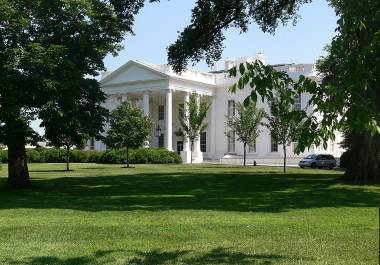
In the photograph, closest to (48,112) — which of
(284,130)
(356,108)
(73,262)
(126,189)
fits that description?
(126,189)

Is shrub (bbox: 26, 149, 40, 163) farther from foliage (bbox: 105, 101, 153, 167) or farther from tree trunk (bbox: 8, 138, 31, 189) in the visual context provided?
tree trunk (bbox: 8, 138, 31, 189)

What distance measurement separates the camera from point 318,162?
52.3 m

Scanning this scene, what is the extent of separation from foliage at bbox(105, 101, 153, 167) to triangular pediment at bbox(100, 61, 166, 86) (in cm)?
1510

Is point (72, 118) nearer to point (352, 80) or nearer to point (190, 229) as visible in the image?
point (190, 229)

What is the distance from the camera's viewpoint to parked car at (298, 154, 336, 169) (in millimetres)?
52219

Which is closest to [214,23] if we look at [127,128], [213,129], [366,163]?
[366,163]

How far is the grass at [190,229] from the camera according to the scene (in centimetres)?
780

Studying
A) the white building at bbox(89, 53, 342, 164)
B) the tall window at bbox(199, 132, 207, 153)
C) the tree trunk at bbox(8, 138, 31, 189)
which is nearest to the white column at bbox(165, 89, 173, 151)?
the white building at bbox(89, 53, 342, 164)

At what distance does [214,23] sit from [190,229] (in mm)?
17894

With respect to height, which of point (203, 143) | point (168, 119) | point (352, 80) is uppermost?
point (168, 119)

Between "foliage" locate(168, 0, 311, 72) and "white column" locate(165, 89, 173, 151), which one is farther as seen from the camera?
"white column" locate(165, 89, 173, 151)

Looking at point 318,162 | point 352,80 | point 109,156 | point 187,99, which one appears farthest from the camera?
point 187,99

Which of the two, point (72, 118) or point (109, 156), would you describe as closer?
point (72, 118)

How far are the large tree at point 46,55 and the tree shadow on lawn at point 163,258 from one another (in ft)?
36.3
